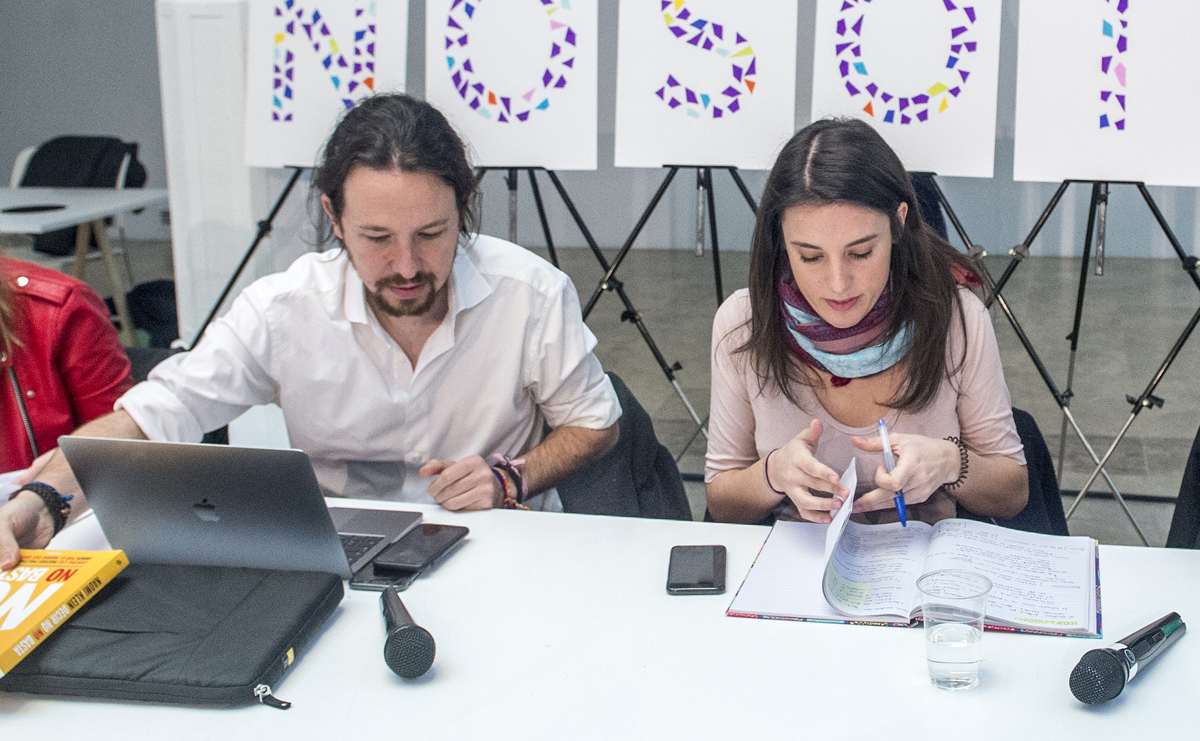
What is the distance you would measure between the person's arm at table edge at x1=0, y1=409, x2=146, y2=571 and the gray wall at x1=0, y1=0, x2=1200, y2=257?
2.02 meters

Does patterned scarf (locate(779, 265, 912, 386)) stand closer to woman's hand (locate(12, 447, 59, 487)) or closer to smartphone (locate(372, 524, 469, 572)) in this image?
smartphone (locate(372, 524, 469, 572))

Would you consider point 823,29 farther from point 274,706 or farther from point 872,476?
point 274,706

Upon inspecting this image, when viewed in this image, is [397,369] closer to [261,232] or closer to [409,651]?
[409,651]

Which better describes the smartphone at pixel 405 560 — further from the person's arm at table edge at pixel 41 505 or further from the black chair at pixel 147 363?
the black chair at pixel 147 363

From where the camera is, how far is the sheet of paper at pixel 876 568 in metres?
1.22

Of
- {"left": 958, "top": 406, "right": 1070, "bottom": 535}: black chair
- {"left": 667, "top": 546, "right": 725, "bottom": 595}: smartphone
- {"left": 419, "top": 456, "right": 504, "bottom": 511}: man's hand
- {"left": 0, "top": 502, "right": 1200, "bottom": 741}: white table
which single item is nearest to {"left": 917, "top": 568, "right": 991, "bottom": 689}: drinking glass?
{"left": 0, "top": 502, "right": 1200, "bottom": 741}: white table

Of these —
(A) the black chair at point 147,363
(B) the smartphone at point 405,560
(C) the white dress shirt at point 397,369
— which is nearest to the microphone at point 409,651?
(B) the smartphone at point 405,560

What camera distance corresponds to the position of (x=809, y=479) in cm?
139

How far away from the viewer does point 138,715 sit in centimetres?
106

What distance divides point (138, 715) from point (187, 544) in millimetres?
296

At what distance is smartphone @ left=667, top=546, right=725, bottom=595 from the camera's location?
50.7 inches

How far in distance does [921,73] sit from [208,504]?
226 cm

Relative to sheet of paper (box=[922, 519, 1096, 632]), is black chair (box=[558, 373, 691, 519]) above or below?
below

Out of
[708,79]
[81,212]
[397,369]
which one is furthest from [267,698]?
[81,212]
